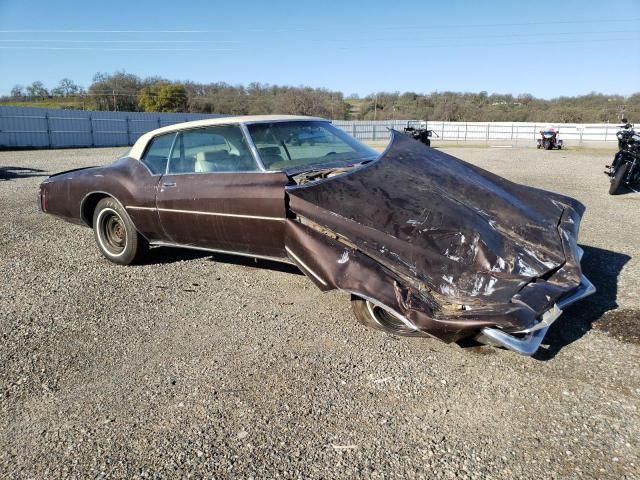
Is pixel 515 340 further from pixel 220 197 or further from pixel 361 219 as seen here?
pixel 220 197

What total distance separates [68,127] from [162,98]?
2827 centimetres

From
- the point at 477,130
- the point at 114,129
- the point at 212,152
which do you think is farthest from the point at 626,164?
the point at 477,130

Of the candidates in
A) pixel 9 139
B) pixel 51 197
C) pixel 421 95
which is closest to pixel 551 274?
pixel 51 197

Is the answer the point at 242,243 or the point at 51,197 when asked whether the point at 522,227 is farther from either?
the point at 51,197

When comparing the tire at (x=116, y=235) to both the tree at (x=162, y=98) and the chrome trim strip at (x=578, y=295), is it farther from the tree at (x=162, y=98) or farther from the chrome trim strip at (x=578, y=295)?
the tree at (x=162, y=98)

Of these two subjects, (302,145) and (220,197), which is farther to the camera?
(302,145)

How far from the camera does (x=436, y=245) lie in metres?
3.28

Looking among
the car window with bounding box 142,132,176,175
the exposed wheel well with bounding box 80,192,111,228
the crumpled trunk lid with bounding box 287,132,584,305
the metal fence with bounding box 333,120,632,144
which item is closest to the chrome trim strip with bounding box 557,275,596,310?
the crumpled trunk lid with bounding box 287,132,584,305

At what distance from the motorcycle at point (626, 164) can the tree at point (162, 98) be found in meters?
50.4

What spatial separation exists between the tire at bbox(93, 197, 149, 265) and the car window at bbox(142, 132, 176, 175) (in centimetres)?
55

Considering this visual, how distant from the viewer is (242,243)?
4.21 meters

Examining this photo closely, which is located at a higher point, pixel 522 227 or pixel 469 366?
pixel 522 227

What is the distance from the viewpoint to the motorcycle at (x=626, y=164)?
9.64 metres

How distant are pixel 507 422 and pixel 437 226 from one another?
135cm
